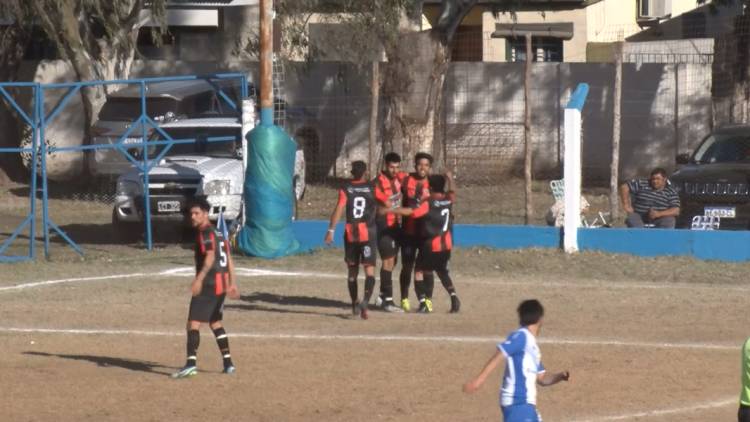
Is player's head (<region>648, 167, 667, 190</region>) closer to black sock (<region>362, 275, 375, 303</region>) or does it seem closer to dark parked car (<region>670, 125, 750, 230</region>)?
dark parked car (<region>670, 125, 750, 230</region>)

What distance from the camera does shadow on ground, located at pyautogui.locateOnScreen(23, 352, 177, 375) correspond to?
40.4ft

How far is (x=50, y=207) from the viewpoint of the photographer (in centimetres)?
2597

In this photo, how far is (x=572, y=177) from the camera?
18516mm

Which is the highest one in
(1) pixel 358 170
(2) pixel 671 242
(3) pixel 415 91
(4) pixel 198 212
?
(3) pixel 415 91

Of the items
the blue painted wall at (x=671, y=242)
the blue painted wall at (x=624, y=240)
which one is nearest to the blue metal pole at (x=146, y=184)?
the blue painted wall at (x=624, y=240)

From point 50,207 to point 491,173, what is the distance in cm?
813

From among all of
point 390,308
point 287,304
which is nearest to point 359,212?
point 390,308

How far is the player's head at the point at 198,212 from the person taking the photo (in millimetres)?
11633

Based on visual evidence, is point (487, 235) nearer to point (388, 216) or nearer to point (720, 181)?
point (720, 181)

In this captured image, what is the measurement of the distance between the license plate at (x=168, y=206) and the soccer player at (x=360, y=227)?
6.89m

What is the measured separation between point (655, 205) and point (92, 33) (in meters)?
15.1

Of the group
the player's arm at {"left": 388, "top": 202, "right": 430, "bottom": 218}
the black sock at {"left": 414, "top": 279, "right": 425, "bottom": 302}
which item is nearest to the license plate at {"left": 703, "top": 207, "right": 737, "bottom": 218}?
the black sock at {"left": 414, "top": 279, "right": 425, "bottom": 302}

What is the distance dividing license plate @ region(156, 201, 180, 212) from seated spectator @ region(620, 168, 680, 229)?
21.9ft

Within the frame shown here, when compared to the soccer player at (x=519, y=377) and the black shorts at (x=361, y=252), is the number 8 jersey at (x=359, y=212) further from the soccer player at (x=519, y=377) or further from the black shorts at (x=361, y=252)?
the soccer player at (x=519, y=377)
